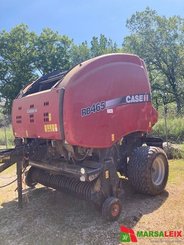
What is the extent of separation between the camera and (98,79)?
5.13 meters

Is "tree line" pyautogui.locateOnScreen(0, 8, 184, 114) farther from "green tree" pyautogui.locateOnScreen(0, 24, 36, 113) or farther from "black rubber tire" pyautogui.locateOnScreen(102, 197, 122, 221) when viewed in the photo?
"black rubber tire" pyautogui.locateOnScreen(102, 197, 122, 221)

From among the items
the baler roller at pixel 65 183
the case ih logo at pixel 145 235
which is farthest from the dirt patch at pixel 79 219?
the baler roller at pixel 65 183

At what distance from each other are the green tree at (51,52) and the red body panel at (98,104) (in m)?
27.2

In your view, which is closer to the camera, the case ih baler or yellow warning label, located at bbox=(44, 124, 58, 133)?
the case ih baler

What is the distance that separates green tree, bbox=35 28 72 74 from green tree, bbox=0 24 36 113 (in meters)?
0.70

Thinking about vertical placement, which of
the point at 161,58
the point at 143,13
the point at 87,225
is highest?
the point at 143,13

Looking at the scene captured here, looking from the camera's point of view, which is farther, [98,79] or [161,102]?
[161,102]

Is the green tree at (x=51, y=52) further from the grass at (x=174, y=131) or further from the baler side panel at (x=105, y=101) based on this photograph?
the baler side panel at (x=105, y=101)

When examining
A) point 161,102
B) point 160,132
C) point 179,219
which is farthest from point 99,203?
point 161,102

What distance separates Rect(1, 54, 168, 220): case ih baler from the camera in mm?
4930

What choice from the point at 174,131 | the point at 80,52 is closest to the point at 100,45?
the point at 80,52

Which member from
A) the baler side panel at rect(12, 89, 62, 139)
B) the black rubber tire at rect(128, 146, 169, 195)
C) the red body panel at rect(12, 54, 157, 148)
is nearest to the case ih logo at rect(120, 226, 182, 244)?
the black rubber tire at rect(128, 146, 169, 195)

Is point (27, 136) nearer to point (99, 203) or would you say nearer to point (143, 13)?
point (99, 203)

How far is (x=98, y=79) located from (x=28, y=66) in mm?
28662
